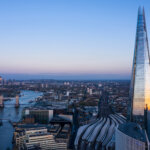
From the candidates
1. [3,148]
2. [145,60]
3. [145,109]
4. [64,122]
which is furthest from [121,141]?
[64,122]

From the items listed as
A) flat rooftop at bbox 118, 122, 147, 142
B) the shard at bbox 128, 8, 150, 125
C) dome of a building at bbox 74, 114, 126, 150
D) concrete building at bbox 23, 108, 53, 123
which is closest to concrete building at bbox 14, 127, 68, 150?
dome of a building at bbox 74, 114, 126, 150

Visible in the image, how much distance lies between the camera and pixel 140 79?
874cm

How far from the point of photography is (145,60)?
8.65 meters

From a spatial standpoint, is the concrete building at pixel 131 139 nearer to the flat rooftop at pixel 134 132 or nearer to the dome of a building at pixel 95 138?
the flat rooftop at pixel 134 132

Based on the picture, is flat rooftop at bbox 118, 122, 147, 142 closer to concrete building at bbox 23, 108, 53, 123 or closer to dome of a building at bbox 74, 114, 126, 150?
dome of a building at bbox 74, 114, 126, 150

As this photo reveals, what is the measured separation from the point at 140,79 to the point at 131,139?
12.2 ft

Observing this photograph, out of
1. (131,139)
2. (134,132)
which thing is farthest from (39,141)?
(131,139)

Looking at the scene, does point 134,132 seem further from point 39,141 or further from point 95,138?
point 39,141

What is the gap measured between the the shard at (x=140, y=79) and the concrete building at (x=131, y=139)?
2.10 metres

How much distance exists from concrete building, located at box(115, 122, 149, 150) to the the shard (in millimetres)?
2097

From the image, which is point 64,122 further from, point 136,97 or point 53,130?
point 136,97

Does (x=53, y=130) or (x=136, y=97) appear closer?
(x=136, y=97)

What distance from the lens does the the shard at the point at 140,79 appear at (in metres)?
8.65

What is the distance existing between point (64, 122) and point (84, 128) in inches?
175
